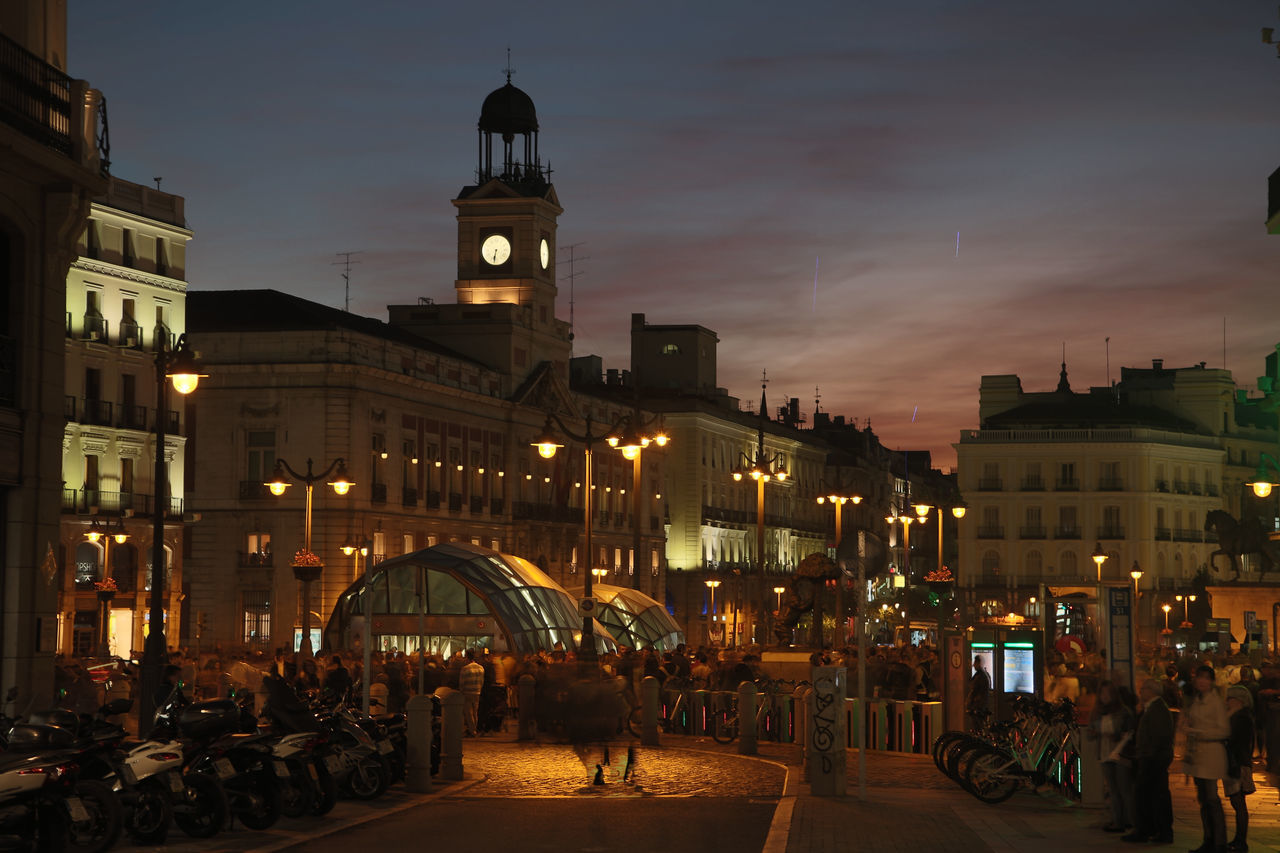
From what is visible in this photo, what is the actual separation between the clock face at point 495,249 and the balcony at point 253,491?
2271cm

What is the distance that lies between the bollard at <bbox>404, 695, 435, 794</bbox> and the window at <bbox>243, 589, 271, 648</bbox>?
5221 centimetres

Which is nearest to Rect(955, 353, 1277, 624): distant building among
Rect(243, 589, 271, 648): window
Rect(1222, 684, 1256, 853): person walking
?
Rect(243, 589, 271, 648): window

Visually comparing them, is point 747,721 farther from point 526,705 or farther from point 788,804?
point 788,804

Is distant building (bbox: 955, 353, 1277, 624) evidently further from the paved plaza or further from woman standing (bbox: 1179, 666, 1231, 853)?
woman standing (bbox: 1179, 666, 1231, 853)

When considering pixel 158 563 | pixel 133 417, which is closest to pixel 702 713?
pixel 158 563

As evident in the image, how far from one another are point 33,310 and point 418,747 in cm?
702

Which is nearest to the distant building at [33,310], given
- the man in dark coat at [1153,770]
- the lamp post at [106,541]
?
the man in dark coat at [1153,770]

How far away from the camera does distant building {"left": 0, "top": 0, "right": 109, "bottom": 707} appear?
21.6 metres

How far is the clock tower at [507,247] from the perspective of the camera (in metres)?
92.5

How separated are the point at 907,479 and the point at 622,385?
2269 inches

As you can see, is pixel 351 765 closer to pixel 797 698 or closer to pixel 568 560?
pixel 797 698

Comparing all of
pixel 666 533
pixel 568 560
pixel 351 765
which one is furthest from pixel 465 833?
pixel 666 533

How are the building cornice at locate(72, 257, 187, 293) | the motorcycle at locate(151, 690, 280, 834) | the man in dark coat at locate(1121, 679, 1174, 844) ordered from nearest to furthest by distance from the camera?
the man in dark coat at locate(1121, 679, 1174, 844)
the motorcycle at locate(151, 690, 280, 834)
the building cornice at locate(72, 257, 187, 293)

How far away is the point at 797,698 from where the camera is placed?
103 ft
